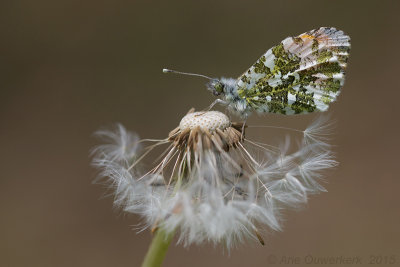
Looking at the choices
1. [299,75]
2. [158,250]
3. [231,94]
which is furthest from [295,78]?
[158,250]

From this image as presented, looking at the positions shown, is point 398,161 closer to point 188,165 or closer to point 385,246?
point 385,246

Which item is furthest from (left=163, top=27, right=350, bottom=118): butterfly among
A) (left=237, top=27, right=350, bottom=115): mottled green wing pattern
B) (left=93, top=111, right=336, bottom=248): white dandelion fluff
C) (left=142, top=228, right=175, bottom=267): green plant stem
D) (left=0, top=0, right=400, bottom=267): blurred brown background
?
(left=0, top=0, right=400, bottom=267): blurred brown background

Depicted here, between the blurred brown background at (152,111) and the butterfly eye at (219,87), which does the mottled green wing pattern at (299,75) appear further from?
the blurred brown background at (152,111)

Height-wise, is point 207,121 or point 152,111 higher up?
point 152,111

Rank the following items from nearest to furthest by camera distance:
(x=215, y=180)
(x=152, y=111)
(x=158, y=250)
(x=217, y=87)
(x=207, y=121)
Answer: (x=158, y=250) → (x=215, y=180) → (x=207, y=121) → (x=217, y=87) → (x=152, y=111)

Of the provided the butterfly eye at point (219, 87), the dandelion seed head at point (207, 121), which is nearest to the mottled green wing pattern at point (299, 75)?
the butterfly eye at point (219, 87)

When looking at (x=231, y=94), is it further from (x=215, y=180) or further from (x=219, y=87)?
(x=215, y=180)

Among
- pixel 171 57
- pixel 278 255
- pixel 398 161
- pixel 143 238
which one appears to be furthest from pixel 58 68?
pixel 398 161

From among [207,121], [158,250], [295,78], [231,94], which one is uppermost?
[295,78]
